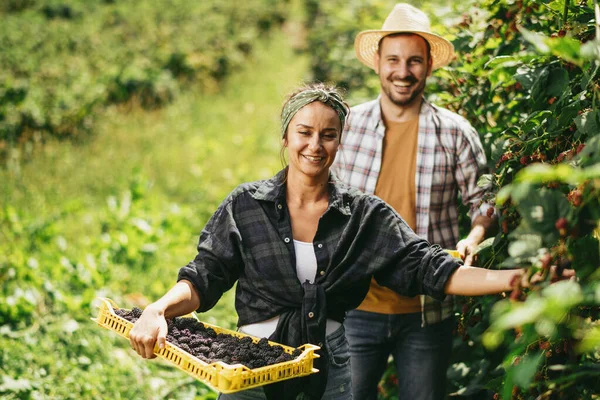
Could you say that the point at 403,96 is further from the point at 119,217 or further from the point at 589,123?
the point at 119,217

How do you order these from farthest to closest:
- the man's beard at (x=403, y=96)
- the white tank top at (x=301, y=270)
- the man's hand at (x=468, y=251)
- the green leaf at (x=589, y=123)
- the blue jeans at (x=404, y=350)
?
the man's beard at (x=403, y=96), the blue jeans at (x=404, y=350), the man's hand at (x=468, y=251), the white tank top at (x=301, y=270), the green leaf at (x=589, y=123)

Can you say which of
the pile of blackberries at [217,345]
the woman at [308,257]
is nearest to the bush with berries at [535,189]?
the woman at [308,257]

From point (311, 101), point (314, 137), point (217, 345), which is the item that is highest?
point (311, 101)

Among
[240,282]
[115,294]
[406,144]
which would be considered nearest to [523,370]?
[240,282]

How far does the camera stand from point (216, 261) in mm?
2553

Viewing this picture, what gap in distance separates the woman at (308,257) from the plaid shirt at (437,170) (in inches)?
27.0

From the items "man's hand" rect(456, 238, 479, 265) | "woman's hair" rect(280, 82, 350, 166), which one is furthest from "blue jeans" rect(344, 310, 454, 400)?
"woman's hair" rect(280, 82, 350, 166)

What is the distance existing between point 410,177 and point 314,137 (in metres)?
0.95

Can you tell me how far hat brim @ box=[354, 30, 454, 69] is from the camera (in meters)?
3.33

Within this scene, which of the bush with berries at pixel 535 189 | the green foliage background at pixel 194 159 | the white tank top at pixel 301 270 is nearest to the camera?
the bush with berries at pixel 535 189

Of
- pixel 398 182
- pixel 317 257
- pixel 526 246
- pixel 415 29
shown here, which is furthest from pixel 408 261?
pixel 415 29

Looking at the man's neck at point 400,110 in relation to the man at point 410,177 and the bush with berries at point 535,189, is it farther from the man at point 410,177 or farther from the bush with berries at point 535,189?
the bush with berries at point 535,189

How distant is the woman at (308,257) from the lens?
2465 millimetres

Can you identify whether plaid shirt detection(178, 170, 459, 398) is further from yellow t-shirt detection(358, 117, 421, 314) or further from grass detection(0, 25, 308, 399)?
grass detection(0, 25, 308, 399)
